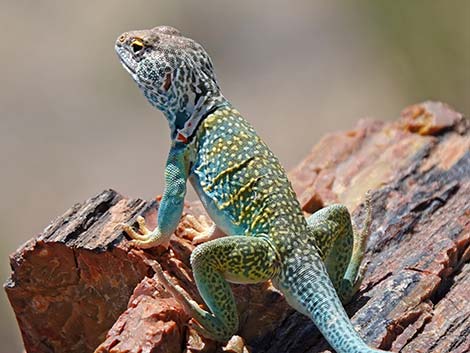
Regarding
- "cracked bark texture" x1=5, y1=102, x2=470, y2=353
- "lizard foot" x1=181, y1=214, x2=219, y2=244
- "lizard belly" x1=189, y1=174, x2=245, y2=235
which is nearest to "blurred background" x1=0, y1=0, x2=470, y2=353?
"cracked bark texture" x1=5, y1=102, x2=470, y2=353

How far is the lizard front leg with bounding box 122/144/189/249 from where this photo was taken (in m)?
6.76

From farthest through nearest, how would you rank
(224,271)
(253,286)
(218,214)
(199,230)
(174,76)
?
(199,230)
(174,76)
(253,286)
(218,214)
(224,271)

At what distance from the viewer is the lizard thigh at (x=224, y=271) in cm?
623

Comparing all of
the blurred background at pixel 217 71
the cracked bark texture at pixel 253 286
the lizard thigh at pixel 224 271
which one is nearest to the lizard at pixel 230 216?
the lizard thigh at pixel 224 271

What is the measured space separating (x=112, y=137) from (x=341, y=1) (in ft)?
20.1

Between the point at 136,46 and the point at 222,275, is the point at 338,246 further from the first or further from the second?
the point at 136,46

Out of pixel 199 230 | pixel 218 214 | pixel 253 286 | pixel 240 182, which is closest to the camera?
pixel 240 182

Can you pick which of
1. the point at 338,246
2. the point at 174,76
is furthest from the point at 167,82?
the point at 338,246

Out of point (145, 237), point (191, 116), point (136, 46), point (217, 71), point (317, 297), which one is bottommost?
point (317, 297)

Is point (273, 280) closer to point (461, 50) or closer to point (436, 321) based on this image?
point (436, 321)

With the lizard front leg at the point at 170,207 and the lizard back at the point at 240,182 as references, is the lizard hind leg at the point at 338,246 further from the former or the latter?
the lizard front leg at the point at 170,207

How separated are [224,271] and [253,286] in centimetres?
78

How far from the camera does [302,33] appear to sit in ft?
62.4

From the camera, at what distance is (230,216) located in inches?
267
